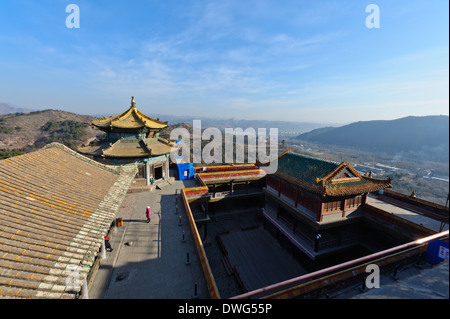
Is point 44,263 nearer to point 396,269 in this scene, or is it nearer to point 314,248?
point 396,269

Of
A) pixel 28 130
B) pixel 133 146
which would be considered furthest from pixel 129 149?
pixel 28 130

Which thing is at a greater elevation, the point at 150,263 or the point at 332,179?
the point at 332,179

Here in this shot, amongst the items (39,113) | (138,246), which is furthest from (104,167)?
(39,113)

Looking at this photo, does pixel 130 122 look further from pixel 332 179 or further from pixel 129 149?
pixel 332 179

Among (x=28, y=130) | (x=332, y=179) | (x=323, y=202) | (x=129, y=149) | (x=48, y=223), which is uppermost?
(x=28, y=130)

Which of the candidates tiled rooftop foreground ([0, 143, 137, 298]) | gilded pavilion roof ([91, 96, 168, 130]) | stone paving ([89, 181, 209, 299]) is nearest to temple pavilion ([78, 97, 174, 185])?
gilded pavilion roof ([91, 96, 168, 130])

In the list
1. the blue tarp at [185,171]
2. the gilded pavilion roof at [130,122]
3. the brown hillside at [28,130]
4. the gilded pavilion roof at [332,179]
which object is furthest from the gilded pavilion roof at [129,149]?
the brown hillside at [28,130]
